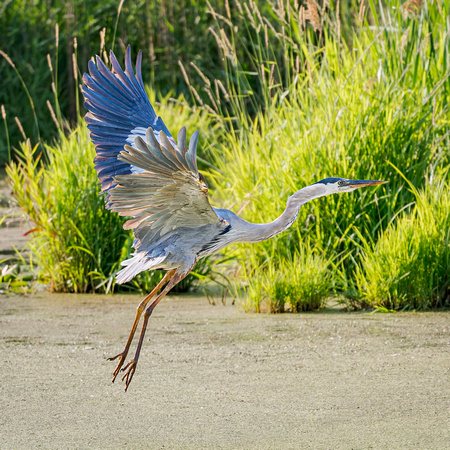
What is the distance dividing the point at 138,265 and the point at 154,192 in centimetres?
52

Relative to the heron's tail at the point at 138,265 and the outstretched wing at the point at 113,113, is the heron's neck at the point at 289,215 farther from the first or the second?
the outstretched wing at the point at 113,113

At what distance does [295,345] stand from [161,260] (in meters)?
1.12

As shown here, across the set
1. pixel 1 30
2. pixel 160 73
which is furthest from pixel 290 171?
pixel 1 30

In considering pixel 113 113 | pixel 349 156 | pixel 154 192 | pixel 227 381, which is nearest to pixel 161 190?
pixel 154 192

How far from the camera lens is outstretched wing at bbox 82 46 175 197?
4078 mm

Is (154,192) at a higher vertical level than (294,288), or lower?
higher

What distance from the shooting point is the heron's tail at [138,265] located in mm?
3752

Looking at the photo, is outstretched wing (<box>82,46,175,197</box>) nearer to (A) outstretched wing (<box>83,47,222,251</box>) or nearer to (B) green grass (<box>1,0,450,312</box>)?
(A) outstretched wing (<box>83,47,222,251</box>)

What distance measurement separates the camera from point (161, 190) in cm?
341

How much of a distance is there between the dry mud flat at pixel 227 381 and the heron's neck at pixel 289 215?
28.5 inches

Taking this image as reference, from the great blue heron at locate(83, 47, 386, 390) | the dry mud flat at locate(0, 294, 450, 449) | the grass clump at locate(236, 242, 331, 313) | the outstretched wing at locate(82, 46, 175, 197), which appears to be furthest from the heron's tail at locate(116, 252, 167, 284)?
the grass clump at locate(236, 242, 331, 313)

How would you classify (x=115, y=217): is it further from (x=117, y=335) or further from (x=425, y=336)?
(x=425, y=336)

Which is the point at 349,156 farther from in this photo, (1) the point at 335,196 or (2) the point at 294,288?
(2) the point at 294,288

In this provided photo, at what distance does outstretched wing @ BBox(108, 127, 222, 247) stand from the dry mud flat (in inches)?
32.3
